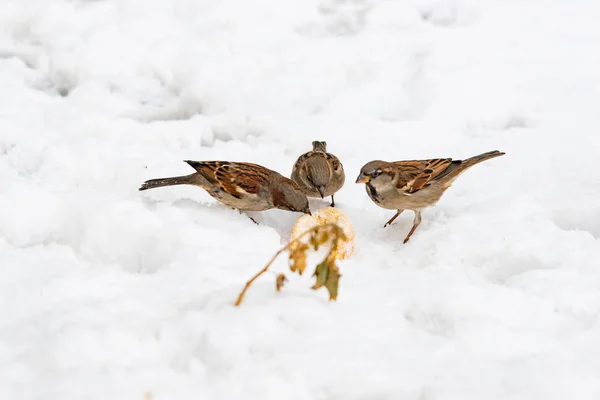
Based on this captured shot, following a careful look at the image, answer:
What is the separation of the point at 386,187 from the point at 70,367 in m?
2.32

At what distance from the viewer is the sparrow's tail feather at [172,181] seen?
4211 millimetres

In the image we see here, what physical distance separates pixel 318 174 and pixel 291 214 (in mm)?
337

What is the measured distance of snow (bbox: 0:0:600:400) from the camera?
2.49m

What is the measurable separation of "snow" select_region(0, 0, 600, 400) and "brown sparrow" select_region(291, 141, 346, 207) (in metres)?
0.25

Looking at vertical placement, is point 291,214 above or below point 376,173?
below

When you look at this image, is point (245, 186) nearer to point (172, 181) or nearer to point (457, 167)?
point (172, 181)

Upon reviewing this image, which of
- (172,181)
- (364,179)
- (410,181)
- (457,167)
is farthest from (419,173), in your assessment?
(172,181)

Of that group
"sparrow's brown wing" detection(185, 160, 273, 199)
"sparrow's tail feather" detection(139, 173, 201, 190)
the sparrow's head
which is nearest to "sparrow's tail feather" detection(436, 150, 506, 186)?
the sparrow's head

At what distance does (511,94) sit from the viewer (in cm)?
568

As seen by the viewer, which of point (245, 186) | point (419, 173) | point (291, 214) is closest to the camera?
point (245, 186)

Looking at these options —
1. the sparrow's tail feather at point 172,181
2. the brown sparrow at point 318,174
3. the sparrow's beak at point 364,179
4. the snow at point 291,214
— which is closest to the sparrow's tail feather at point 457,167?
the snow at point 291,214

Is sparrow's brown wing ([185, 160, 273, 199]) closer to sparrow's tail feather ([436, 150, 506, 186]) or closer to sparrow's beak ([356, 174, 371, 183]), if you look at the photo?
sparrow's beak ([356, 174, 371, 183])

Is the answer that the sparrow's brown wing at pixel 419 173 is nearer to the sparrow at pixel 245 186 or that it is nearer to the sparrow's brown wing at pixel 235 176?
the sparrow at pixel 245 186

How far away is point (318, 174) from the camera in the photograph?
4320mm
